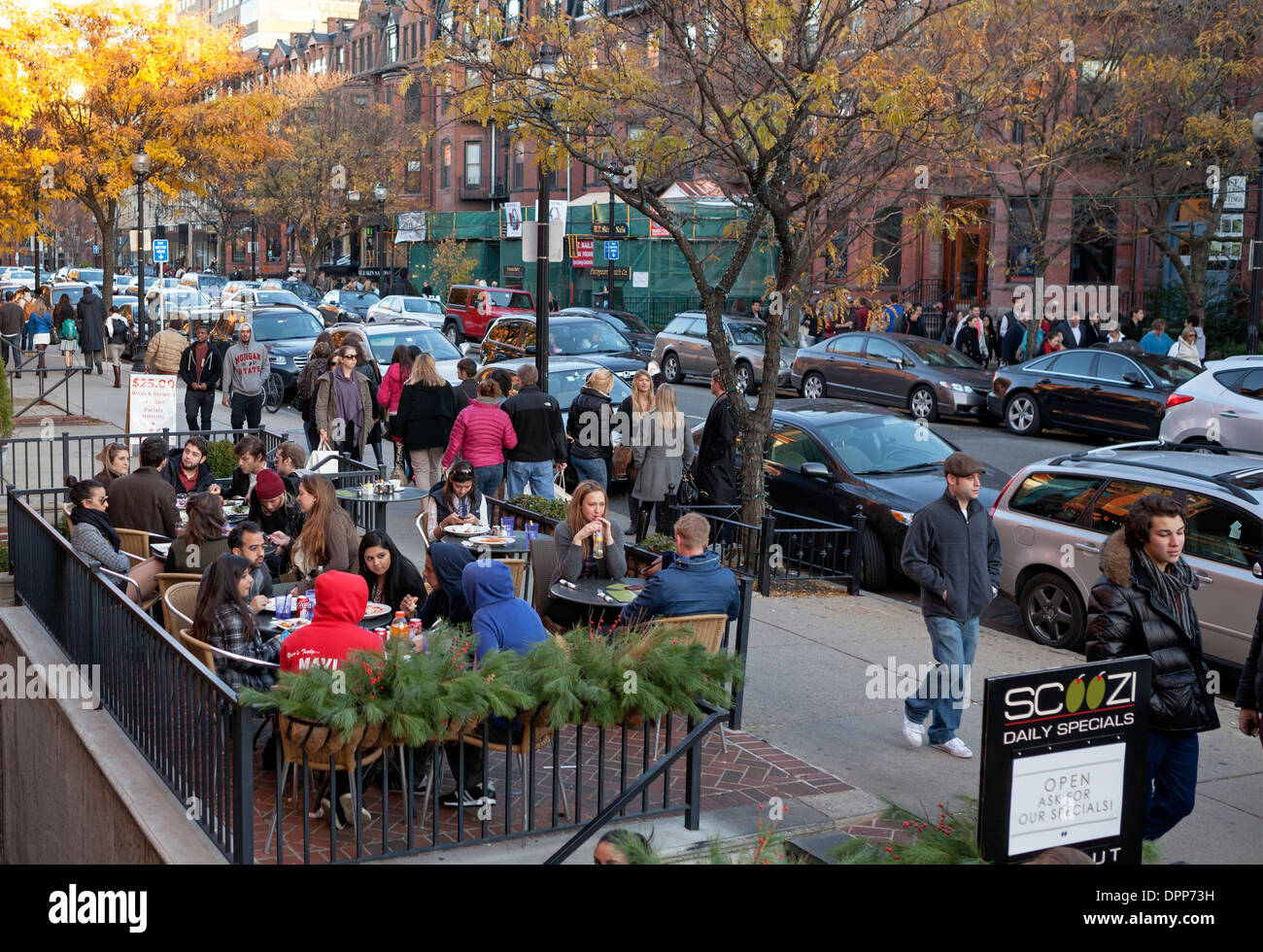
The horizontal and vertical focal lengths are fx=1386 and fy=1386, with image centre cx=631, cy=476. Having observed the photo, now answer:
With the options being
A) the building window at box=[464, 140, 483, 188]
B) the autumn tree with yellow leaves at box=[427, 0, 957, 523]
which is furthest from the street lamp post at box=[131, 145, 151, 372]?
the building window at box=[464, 140, 483, 188]

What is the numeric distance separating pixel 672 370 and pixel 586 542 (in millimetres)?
22292

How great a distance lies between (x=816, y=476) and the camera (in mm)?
13320

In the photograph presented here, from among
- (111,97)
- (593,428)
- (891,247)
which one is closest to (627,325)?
(891,247)

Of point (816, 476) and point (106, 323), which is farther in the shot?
point (106, 323)

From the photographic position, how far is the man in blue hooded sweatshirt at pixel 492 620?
22.0 feet

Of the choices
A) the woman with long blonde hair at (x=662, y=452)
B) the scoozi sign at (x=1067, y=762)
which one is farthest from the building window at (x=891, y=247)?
the scoozi sign at (x=1067, y=762)

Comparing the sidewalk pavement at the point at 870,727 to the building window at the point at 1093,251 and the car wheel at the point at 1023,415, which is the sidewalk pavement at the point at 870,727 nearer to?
the car wheel at the point at 1023,415

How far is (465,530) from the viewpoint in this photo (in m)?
10.0

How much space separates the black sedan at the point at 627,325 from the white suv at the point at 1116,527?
19531 mm

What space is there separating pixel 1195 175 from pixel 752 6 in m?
22.7

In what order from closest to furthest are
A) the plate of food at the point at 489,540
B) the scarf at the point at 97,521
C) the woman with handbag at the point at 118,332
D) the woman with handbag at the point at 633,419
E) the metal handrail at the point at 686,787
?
the metal handrail at the point at 686,787 → the scarf at the point at 97,521 → the plate of food at the point at 489,540 → the woman with handbag at the point at 633,419 → the woman with handbag at the point at 118,332

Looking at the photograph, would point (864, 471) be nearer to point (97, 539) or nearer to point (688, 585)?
point (688, 585)
